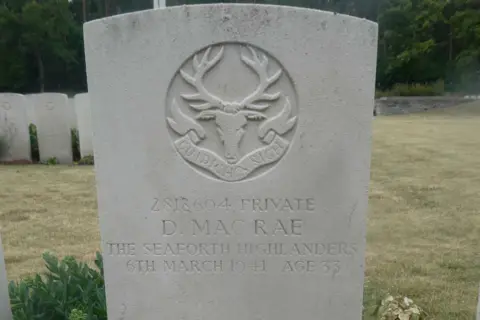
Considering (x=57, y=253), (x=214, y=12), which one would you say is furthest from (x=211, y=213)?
(x=57, y=253)

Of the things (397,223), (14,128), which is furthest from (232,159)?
(14,128)

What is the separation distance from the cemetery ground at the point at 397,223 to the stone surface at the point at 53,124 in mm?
470

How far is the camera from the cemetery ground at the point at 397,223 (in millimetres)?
4219

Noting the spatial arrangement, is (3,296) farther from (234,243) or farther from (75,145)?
(75,145)

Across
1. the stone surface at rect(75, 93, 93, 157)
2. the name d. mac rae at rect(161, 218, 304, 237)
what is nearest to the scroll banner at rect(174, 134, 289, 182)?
the name d. mac rae at rect(161, 218, 304, 237)

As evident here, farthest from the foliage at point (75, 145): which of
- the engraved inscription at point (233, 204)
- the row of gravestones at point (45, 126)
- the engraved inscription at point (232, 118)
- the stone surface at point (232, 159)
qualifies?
the engraved inscription at point (232, 118)

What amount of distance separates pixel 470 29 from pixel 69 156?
22443 millimetres

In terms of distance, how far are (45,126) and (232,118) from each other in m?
7.82

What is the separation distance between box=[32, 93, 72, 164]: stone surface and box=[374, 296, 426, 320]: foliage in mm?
7621

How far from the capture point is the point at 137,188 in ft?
8.00

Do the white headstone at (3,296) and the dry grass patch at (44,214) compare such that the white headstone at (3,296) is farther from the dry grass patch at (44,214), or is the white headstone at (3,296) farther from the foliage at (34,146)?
the foliage at (34,146)

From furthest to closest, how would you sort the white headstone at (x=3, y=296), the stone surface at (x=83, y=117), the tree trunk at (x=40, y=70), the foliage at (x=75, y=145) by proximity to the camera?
1. the tree trunk at (x=40, y=70)
2. the foliage at (x=75, y=145)
3. the stone surface at (x=83, y=117)
4. the white headstone at (x=3, y=296)

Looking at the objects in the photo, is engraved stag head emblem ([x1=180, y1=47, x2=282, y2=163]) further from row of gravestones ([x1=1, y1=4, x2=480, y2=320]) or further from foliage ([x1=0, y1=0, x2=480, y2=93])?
foliage ([x1=0, y1=0, x2=480, y2=93])

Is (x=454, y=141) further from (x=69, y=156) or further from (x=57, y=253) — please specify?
(x=57, y=253)
